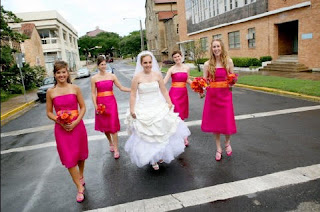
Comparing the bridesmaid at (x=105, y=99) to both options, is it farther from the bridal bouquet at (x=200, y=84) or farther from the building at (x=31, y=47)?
the building at (x=31, y=47)

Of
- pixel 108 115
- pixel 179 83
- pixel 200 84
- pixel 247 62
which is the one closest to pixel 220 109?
pixel 200 84

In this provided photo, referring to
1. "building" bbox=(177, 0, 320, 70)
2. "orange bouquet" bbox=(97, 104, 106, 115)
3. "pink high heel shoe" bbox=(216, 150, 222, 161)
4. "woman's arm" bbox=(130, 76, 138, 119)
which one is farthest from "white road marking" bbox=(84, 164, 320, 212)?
"building" bbox=(177, 0, 320, 70)

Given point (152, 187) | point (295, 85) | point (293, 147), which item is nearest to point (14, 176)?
point (152, 187)

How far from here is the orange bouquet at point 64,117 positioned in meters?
3.73

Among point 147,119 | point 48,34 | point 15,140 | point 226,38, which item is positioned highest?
point 48,34

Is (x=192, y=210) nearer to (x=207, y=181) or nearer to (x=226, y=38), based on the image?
(x=207, y=181)

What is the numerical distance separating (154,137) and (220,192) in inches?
54.5

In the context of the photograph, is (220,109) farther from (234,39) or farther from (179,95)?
(234,39)

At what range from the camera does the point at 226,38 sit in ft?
90.7

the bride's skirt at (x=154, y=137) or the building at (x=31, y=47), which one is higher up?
the building at (x=31, y=47)

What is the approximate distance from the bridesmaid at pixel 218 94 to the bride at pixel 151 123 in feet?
2.19

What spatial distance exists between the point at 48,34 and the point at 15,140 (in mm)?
42274

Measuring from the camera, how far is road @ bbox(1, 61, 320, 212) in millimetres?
3729

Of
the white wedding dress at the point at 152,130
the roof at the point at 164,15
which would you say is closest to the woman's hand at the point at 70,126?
the white wedding dress at the point at 152,130
